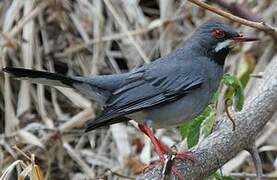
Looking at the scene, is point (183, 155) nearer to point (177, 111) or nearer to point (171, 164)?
point (177, 111)

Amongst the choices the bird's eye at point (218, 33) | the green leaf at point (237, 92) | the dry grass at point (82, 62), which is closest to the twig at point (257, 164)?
the green leaf at point (237, 92)

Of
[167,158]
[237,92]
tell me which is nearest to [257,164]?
[237,92]

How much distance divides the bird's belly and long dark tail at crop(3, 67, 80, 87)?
52 centimetres

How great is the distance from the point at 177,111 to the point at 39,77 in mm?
963

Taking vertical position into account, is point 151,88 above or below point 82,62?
above

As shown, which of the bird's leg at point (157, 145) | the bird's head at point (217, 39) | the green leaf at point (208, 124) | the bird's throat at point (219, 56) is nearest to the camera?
the green leaf at point (208, 124)

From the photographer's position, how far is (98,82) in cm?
485

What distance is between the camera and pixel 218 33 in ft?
15.9

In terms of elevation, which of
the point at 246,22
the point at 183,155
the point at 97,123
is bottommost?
the point at 183,155

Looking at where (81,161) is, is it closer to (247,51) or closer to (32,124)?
(32,124)

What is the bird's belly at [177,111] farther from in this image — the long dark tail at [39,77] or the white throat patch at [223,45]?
the long dark tail at [39,77]

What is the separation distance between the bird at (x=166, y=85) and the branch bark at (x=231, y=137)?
10.1 inches

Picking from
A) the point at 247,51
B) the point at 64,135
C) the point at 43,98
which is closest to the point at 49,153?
the point at 64,135

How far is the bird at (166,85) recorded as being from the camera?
15.1 ft
